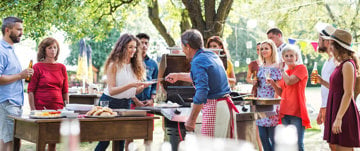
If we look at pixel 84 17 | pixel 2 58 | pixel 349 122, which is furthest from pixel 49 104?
pixel 84 17

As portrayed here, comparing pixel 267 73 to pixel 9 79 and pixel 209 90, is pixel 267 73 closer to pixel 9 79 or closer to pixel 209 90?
pixel 209 90

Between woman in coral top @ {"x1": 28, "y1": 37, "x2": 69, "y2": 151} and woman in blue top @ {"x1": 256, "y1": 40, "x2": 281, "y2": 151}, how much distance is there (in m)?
2.43

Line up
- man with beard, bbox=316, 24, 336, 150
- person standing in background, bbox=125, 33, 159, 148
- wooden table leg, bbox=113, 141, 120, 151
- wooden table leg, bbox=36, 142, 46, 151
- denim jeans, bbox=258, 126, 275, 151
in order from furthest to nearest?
person standing in background, bbox=125, 33, 159, 148
denim jeans, bbox=258, 126, 275, 151
wooden table leg, bbox=113, 141, 120, 151
man with beard, bbox=316, 24, 336, 150
wooden table leg, bbox=36, 142, 46, 151

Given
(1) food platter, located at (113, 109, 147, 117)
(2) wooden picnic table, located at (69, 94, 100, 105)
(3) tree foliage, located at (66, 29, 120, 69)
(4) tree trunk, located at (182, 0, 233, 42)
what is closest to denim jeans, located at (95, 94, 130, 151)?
(1) food platter, located at (113, 109, 147, 117)

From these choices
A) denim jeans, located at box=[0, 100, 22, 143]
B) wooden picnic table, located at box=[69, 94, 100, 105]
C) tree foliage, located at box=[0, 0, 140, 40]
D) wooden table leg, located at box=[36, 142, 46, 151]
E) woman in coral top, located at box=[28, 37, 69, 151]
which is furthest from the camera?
tree foliage, located at box=[0, 0, 140, 40]

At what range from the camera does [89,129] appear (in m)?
3.99

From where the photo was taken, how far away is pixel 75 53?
4450 cm

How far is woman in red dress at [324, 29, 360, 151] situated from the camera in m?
3.93

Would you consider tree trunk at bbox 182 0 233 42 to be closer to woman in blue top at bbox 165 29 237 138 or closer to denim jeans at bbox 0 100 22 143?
denim jeans at bbox 0 100 22 143

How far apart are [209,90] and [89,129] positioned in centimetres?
110

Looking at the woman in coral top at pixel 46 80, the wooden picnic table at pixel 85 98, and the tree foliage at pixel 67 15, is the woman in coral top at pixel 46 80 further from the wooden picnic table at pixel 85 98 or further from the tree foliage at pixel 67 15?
the tree foliage at pixel 67 15

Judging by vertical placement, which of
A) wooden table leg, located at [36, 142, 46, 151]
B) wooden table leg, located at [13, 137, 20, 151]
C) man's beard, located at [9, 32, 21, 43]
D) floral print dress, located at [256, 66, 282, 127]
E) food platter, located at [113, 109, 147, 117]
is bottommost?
wooden table leg, located at [13, 137, 20, 151]

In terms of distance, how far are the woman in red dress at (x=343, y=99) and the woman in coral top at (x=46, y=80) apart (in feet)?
9.83

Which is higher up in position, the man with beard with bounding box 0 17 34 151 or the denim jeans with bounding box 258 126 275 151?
the man with beard with bounding box 0 17 34 151
